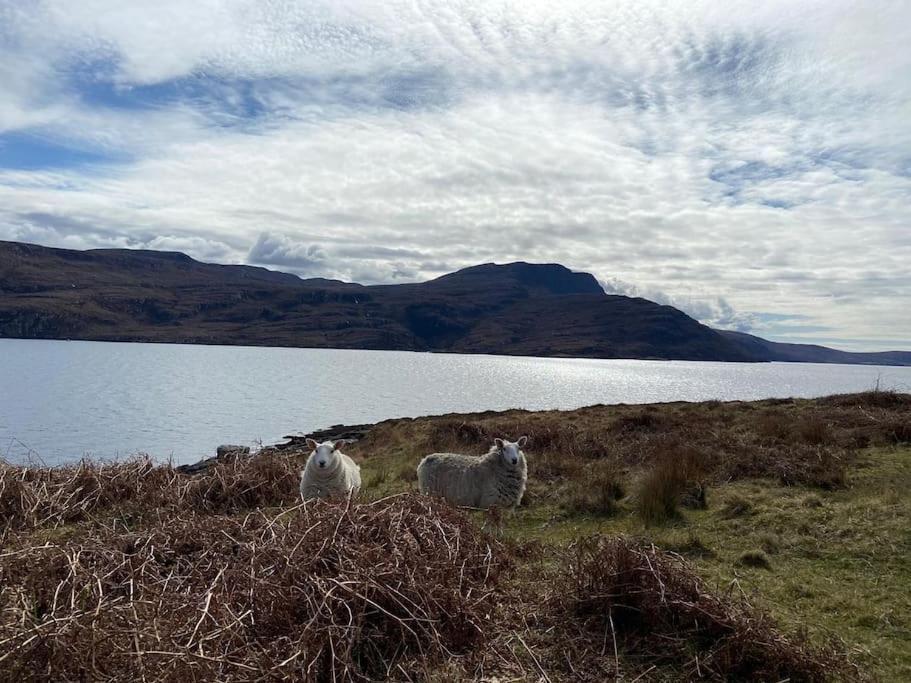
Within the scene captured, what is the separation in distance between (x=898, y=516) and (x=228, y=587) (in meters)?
9.90

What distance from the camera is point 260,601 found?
211 inches

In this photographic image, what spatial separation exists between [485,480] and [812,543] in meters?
6.09

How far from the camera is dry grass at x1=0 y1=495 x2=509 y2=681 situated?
448 cm

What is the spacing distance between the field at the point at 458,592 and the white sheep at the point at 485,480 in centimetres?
120

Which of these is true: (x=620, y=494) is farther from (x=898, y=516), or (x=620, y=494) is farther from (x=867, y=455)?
(x=867, y=455)

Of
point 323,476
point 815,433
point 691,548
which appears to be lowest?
point 323,476

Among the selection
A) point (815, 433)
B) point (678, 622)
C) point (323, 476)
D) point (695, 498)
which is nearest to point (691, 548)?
point (695, 498)

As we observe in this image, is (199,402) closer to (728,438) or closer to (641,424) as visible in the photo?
(641,424)

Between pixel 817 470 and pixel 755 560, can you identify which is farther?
pixel 817 470

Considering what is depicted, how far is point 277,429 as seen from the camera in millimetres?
47344

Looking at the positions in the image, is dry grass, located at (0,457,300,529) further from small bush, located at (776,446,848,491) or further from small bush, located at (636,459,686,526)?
small bush, located at (776,446,848,491)

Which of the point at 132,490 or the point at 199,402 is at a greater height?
the point at 132,490

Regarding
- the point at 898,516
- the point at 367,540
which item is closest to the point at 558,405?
the point at 898,516

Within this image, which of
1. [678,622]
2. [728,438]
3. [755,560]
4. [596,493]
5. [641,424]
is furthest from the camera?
[641,424]
